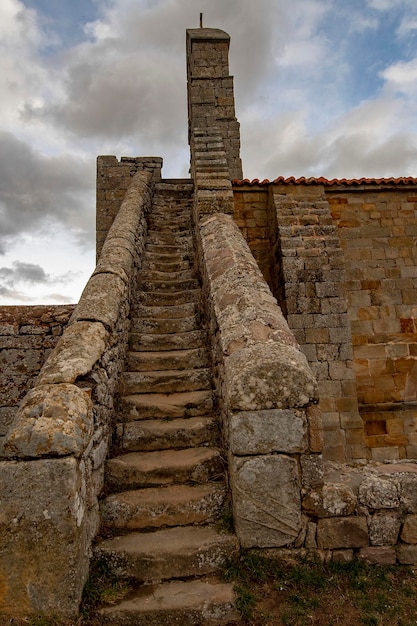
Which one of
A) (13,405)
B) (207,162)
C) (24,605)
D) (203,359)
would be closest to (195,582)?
(24,605)

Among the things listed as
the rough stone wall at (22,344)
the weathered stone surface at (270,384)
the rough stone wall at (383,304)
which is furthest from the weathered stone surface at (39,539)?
the rough stone wall at (383,304)

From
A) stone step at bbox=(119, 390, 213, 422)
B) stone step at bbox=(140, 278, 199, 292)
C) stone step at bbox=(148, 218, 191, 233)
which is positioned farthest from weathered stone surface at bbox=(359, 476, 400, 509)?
stone step at bbox=(148, 218, 191, 233)

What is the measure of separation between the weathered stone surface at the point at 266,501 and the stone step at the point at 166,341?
2.06 metres

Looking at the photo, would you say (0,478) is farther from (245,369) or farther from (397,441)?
(397,441)

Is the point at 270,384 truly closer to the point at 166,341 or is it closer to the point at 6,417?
the point at 166,341

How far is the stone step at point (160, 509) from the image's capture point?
301 centimetres

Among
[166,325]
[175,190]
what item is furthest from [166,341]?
[175,190]

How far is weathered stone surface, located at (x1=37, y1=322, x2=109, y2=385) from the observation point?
296 cm

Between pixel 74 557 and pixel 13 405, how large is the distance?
3681 mm

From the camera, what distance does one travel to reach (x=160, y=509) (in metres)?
3.03

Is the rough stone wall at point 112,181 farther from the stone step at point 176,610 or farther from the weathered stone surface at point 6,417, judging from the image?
the stone step at point 176,610

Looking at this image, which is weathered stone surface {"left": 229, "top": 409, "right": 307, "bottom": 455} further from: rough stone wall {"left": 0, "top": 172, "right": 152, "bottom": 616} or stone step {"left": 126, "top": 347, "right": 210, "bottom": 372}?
stone step {"left": 126, "top": 347, "right": 210, "bottom": 372}

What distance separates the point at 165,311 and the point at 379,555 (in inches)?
132

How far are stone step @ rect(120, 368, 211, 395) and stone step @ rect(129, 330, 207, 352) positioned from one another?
49 cm
